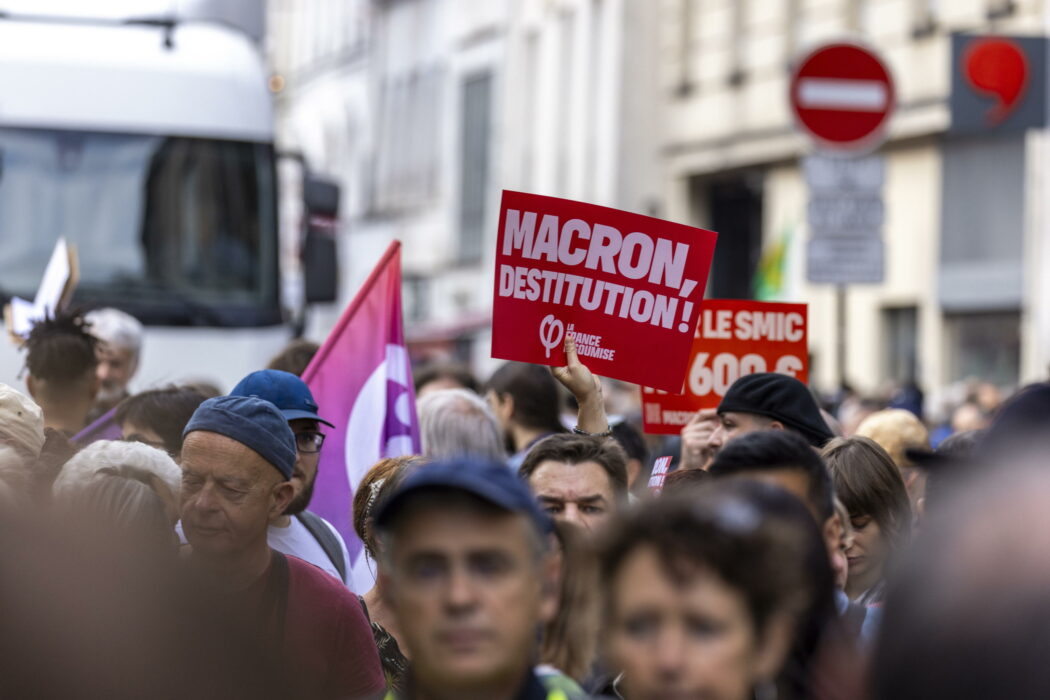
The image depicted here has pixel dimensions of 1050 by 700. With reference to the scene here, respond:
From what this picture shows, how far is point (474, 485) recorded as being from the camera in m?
3.39

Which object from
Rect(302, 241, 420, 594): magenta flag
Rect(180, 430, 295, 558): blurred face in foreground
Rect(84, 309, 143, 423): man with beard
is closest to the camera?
Rect(180, 430, 295, 558): blurred face in foreground

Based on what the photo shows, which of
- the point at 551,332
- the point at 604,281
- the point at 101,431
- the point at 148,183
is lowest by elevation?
the point at 101,431

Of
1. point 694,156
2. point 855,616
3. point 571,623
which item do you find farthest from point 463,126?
point 571,623

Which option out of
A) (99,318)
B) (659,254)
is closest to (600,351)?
(659,254)

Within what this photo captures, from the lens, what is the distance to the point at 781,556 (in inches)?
129

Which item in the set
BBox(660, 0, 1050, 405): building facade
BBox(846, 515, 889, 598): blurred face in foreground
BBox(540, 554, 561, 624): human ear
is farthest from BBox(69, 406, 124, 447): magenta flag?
BBox(660, 0, 1050, 405): building facade

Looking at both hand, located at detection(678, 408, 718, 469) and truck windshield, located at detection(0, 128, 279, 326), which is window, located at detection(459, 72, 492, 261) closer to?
truck windshield, located at detection(0, 128, 279, 326)

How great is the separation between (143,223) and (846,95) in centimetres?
415

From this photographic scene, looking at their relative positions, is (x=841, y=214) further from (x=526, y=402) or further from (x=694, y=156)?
(x=694, y=156)

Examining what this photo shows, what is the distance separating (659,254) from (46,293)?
3411 mm

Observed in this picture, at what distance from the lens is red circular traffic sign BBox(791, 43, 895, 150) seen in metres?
12.1

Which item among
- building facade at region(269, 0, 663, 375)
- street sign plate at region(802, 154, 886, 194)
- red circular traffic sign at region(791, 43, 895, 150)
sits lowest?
street sign plate at region(802, 154, 886, 194)

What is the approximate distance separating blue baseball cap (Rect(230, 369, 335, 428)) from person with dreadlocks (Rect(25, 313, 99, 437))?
1892 mm

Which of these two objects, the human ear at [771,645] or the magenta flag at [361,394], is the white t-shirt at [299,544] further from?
the human ear at [771,645]
